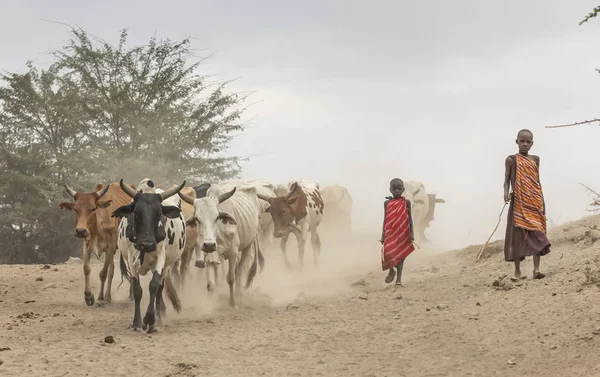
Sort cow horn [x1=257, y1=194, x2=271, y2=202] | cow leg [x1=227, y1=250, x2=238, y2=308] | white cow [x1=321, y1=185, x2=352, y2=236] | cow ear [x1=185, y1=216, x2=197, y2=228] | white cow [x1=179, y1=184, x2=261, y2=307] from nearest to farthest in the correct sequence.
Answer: white cow [x1=179, y1=184, x2=261, y2=307] < cow ear [x1=185, y1=216, x2=197, y2=228] < cow leg [x1=227, y1=250, x2=238, y2=308] < cow horn [x1=257, y1=194, x2=271, y2=202] < white cow [x1=321, y1=185, x2=352, y2=236]

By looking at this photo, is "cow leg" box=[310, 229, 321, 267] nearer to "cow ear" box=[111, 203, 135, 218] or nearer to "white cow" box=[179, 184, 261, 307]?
"white cow" box=[179, 184, 261, 307]

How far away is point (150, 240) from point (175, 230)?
0.81m

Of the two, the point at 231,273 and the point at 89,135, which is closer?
the point at 231,273

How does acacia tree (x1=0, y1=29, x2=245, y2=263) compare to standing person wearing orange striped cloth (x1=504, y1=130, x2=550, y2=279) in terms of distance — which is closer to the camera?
standing person wearing orange striped cloth (x1=504, y1=130, x2=550, y2=279)

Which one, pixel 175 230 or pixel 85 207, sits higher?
pixel 85 207

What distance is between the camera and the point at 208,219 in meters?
10.2

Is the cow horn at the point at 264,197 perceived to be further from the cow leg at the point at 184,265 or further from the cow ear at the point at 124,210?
the cow ear at the point at 124,210

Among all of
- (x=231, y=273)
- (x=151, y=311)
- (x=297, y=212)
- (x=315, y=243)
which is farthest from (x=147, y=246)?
(x=315, y=243)

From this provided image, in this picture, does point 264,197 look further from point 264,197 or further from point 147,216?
point 147,216

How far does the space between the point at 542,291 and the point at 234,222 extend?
415 centimetres

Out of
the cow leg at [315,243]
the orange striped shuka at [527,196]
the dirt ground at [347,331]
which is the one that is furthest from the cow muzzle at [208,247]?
the cow leg at [315,243]

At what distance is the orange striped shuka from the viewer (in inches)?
419

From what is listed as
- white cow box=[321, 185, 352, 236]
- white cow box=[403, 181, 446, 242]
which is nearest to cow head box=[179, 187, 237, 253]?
white cow box=[403, 181, 446, 242]

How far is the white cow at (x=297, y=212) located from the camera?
49.7 ft
